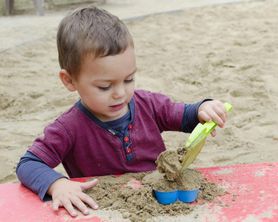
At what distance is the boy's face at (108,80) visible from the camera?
1.34 metres

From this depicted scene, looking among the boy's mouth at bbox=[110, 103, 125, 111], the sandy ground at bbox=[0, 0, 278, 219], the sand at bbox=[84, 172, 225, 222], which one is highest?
the boy's mouth at bbox=[110, 103, 125, 111]

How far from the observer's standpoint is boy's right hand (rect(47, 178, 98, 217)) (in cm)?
124

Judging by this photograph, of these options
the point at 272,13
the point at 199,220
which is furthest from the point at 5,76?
the point at 272,13

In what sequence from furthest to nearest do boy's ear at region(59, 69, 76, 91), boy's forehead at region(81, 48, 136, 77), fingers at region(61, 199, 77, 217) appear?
boy's ear at region(59, 69, 76, 91), boy's forehead at region(81, 48, 136, 77), fingers at region(61, 199, 77, 217)

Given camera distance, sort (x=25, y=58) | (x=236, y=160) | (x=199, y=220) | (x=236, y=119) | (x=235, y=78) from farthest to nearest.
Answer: (x=25, y=58)
(x=235, y=78)
(x=236, y=119)
(x=236, y=160)
(x=199, y=220)

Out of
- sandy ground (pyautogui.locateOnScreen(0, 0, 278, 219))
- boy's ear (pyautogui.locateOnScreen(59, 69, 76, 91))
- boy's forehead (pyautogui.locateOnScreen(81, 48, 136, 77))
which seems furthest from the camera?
sandy ground (pyautogui.locateOnScreen(0, 0, 278, 219))

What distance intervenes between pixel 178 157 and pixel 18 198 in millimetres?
414

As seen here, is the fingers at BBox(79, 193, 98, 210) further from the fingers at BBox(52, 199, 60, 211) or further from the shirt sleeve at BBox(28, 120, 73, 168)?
the shirt sleeve at BBox(28, 120, 73, 168)

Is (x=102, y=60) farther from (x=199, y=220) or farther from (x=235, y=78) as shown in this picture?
(x=235, y=78)

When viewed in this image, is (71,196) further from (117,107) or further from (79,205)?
(117,107)

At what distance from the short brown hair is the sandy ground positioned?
98cm

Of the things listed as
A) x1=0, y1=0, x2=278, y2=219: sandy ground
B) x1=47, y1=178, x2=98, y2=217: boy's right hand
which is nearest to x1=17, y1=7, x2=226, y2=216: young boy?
x1=47, y1=178, x2=98, y2=217: boy's right hand

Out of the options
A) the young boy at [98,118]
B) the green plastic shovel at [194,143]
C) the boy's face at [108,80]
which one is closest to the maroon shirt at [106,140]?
the young boy at [98,118]

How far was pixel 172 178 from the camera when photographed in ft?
4.21
